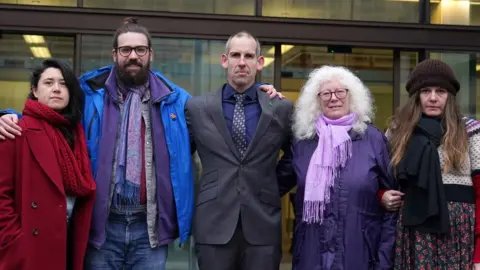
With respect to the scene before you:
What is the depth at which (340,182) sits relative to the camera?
4371mm

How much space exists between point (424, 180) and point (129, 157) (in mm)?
1838

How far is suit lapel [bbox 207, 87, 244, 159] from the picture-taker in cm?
444

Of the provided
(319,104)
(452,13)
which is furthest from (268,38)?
(319,104)

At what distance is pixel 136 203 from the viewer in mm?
4348

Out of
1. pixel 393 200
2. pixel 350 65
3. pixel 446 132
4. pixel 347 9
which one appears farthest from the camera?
pixel 350 65

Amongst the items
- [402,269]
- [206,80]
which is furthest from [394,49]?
[402,269]

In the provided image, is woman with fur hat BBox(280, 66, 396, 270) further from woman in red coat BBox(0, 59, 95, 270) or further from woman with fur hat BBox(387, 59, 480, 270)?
woman in red coat BBox(0, 59, 95, 270)

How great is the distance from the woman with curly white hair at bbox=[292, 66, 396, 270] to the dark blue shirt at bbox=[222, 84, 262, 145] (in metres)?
0.30

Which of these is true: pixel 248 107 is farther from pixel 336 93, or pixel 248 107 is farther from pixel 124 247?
pixel 124 247

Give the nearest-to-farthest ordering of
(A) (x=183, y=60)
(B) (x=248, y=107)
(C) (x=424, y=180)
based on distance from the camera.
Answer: (C) (x=424, y=180)
(B) (x=248, y=107)
(A) (x=183, y=60)

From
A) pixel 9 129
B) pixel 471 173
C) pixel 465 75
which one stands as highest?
pixel 465 75

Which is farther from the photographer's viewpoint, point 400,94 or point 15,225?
point 400,94

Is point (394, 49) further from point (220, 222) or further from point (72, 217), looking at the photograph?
point (72, 217)

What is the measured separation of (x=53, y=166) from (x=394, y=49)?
15.9 ft
